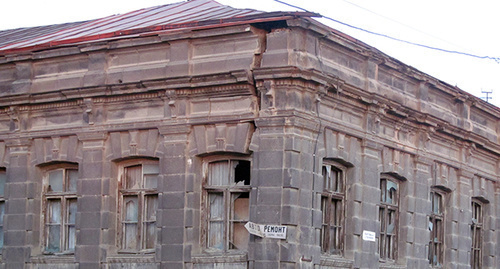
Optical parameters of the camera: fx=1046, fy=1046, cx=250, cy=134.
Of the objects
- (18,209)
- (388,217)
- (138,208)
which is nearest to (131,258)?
(138,208)

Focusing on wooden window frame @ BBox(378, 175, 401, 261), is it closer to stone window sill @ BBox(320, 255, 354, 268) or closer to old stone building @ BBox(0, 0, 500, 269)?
old stone building @ BBox(0, 0, 500, 269)

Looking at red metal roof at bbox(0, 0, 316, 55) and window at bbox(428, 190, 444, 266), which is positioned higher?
red metal roof at bbox(0, 0, 316, 55)

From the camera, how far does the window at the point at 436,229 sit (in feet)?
79.9

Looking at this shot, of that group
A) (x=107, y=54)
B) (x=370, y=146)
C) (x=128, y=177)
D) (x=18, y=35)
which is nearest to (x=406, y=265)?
(x=370, y=146)

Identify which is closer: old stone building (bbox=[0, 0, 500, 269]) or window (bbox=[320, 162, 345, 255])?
old stone building (bbox=[0, 0, 500, 269])

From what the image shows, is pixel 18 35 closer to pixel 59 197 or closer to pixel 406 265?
pixel 59 197

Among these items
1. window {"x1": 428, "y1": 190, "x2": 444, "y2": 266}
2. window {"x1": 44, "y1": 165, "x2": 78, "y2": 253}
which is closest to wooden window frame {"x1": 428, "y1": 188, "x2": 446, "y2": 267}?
window {"x1": 428, "y1": 190, "x2": 444, "y2": 266}

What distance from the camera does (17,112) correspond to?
2198cm

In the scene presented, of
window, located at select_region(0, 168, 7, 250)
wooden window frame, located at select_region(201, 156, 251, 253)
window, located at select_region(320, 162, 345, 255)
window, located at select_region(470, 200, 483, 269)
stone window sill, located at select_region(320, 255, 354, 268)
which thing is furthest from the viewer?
window, located at select_region(470, 200, 483, 269)

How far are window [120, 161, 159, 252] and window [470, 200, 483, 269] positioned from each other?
9.48 meters

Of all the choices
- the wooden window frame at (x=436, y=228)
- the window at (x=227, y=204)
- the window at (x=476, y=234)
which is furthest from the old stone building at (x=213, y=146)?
the window at (x=476, y=234)

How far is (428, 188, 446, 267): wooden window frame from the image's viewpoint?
2434cm

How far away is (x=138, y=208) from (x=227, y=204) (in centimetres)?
211

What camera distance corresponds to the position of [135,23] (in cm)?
2325
